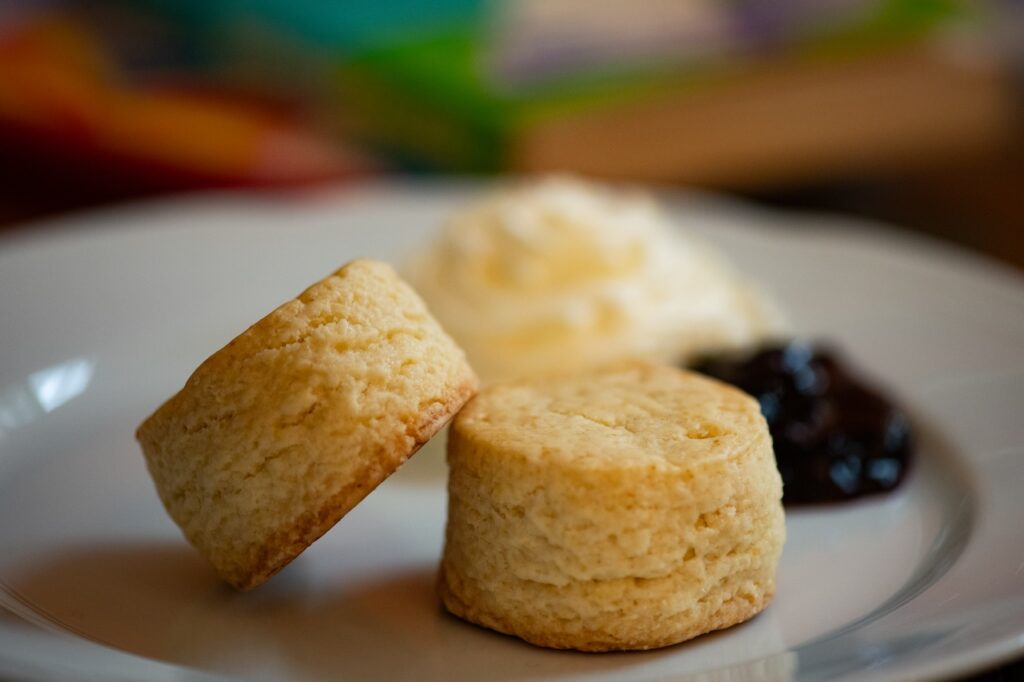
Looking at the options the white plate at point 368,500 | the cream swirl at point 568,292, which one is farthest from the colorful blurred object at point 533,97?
the cream swirl at point 568,292

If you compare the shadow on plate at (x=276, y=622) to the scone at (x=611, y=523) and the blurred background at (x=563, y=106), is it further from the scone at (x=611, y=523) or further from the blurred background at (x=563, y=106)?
the blurred background at (x=563, y=106)

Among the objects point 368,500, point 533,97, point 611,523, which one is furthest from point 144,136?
point 611,523

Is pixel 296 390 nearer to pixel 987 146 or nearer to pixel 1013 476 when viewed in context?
pixel 1013 476

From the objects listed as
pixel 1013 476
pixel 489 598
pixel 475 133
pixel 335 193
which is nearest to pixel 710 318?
pixel 1013 476

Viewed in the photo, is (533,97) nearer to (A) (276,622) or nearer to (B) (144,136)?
(B) (144,136)

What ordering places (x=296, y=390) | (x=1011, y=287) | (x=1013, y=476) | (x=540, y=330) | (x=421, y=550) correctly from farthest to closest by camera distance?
(x=1011, y=287) → (x=540, y=330) → (x=1013, y=476) → (x=421, y=550) → (x=296, y=390)

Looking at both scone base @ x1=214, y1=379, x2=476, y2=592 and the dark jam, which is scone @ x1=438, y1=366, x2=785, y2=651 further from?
the dark jam

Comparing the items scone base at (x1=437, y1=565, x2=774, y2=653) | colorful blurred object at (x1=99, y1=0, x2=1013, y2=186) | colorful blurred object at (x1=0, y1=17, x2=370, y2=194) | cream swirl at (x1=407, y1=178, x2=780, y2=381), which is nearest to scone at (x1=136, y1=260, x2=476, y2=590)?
scone base at (x1=437, y1=565, x2=774, y2=653)
